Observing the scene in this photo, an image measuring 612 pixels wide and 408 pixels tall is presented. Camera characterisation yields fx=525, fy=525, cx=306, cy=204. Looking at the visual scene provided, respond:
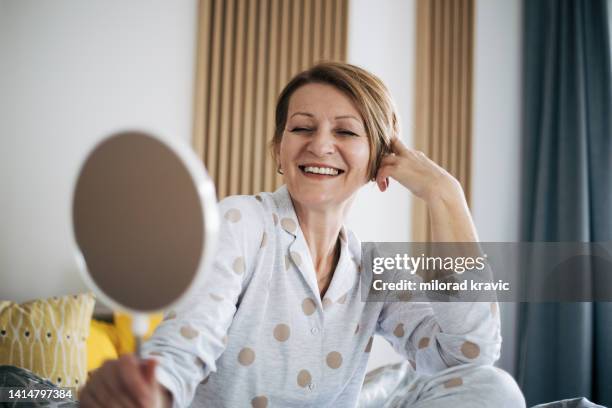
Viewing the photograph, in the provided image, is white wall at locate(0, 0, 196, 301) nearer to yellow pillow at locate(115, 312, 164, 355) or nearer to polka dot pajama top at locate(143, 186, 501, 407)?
yellow pillow at locate(115, 312, 164, 355)

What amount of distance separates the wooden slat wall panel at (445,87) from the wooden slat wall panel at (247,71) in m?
0.59

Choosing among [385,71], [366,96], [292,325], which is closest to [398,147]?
[366,96]

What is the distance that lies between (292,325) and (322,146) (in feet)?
1.43

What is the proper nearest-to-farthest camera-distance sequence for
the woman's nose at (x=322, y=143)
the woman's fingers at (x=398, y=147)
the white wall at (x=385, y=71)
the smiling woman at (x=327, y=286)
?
1. the smiling woman at (x=327, y=286)
2. the woman's nose at (x=322, y=143)
3. the woman's fingers at (x=398, y=147)
4. the white wall at (x=385, y=71)

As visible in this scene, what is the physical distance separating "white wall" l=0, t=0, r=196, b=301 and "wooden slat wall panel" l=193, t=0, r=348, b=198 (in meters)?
0.20

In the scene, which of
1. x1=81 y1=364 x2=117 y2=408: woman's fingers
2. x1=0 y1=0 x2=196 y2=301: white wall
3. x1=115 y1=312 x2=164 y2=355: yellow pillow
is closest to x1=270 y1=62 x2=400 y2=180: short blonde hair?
x1=81 y1=364 x2=117 y2=408: woman's fingers

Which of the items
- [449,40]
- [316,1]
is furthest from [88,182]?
[449,40]

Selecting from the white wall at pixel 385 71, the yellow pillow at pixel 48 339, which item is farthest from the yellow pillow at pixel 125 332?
the white wall at pixel 385 71

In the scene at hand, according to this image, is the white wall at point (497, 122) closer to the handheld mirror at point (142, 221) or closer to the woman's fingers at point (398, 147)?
the woman's fingers at point (398, 147)

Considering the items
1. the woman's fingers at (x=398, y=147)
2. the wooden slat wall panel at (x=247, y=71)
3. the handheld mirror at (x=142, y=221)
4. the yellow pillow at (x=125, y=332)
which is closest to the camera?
the handheld mirror at (x=142, y=221)

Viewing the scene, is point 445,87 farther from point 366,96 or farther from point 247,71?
point 366,96

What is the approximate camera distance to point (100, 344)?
235 centimetres

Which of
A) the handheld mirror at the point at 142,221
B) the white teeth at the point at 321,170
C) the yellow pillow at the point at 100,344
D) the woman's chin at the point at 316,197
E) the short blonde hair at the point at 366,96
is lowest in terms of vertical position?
the yellow pillow at the point at 100,344

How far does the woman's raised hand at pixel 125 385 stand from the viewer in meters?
0.57
